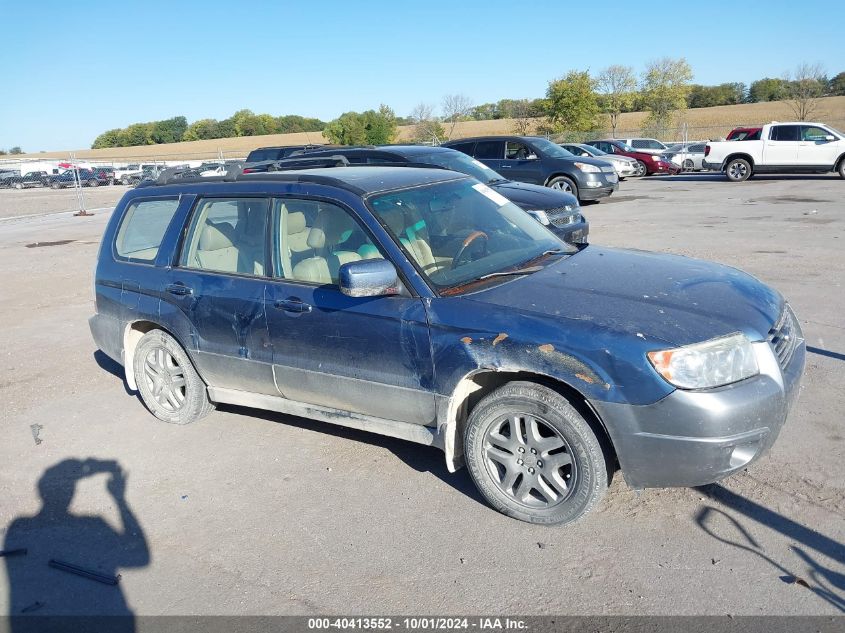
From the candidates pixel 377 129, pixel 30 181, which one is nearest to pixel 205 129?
pixel 30 181

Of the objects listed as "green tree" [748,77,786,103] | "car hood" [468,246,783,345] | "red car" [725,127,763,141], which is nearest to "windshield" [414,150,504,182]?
"car hood" [468,246,783,345]

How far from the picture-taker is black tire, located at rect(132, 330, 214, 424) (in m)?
5.21

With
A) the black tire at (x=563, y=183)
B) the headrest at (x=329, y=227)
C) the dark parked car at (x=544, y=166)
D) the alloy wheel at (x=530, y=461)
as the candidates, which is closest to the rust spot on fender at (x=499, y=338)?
the alloy wheel at (x=530, y=461)

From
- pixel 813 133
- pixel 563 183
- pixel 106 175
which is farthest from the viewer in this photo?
pixel 106 175

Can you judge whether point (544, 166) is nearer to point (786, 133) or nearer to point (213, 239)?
point (786, 133)

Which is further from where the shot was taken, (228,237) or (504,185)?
(504,185)

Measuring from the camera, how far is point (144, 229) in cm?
546

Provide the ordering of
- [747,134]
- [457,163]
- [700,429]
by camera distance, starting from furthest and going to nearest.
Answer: [747,134] < [457,163] < [700,429]

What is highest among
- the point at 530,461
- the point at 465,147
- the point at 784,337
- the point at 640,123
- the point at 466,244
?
the point at 640,123

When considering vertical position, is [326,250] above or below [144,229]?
below

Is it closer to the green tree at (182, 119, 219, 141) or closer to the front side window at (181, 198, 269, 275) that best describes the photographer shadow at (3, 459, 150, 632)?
the front side window at (181, 198, 269, 275)

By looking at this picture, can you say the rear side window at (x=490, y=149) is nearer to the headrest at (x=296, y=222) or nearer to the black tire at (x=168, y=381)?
the black tire at (x=168, y=381)

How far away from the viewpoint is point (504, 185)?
436 inches

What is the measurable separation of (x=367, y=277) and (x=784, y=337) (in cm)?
219
